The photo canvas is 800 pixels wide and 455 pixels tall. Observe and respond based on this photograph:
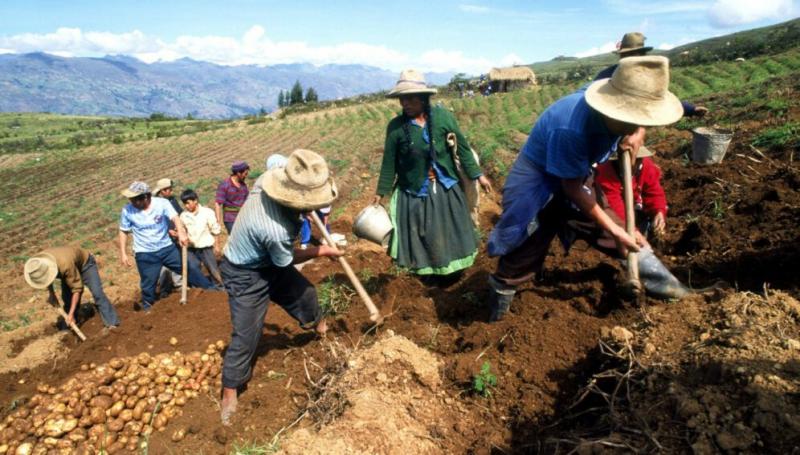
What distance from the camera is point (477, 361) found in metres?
2.75

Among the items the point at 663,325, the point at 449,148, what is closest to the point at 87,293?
the point at 449,148

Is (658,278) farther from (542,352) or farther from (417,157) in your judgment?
(417,157)

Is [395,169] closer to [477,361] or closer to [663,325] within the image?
[477,361]

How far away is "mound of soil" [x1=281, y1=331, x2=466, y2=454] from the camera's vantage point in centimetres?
226

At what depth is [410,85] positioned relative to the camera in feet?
11.9

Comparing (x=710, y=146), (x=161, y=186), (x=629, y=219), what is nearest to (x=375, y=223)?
(x=629, y=219)

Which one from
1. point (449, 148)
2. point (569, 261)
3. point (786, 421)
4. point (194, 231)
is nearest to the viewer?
point (786, 421)

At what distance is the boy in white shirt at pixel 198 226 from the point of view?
5.53 m

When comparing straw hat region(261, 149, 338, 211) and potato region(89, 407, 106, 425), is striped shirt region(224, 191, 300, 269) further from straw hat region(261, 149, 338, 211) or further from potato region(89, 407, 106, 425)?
potato region(89, 407, 106, 425)

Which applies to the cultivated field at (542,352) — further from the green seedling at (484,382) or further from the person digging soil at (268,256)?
the person digging soil at (268,256)

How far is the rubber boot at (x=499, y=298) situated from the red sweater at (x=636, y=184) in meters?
1.01

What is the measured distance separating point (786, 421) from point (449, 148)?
278 cm

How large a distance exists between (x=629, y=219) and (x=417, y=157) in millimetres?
1696

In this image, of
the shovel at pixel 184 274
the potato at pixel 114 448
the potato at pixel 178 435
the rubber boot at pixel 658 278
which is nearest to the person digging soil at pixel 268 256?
the potato at pixel 178 435
